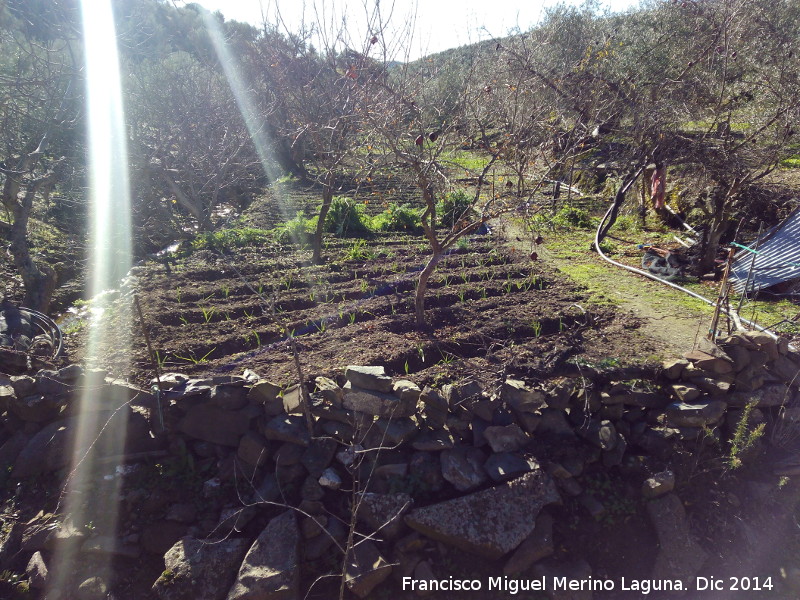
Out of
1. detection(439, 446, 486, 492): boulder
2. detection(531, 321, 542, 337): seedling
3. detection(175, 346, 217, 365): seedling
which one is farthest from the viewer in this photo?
detection(531, 321, 542, 337): seedling

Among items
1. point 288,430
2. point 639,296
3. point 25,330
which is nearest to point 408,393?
point 288,430

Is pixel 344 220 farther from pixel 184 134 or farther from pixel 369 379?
pixel 369 379

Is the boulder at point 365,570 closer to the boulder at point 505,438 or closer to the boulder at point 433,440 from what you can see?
the boulder at point 433,440

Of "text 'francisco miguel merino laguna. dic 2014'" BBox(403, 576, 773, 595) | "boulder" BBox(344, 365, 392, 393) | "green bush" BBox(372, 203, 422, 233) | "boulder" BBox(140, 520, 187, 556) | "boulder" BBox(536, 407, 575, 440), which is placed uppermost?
"green bush" BBox(372, 203, 422, 233)

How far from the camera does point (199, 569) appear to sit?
254 cm

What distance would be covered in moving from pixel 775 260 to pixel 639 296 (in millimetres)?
1732

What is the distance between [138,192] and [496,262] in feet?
22.9

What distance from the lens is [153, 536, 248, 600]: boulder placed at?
2488 mm

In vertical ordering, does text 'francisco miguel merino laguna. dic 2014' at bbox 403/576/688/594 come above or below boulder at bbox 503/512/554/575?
below

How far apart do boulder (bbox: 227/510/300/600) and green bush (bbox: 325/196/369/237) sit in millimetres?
5856

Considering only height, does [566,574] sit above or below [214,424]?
below

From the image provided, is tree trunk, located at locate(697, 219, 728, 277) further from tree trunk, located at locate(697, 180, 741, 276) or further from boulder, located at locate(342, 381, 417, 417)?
boulder, located at locate(342, 381, 417, 417)

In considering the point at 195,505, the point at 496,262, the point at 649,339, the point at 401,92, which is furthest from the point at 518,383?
the point at 496,262

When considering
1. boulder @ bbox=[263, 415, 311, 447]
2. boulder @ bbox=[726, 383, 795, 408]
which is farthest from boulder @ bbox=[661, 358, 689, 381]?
boulder @ bbox=[263, 415, 311, 447]
